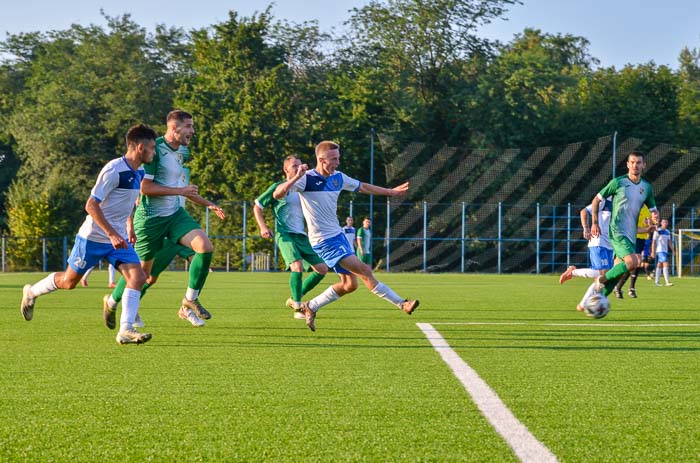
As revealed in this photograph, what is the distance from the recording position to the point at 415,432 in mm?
4355

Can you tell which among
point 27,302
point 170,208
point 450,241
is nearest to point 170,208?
point 170,208

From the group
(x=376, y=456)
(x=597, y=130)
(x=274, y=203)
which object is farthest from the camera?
(x=597, y=130)

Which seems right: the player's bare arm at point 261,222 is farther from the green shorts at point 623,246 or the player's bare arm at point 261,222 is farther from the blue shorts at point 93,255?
the green shorts at point 623,246

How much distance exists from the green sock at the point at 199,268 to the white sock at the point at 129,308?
161 cm

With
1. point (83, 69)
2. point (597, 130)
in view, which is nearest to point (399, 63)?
point (597, 130)

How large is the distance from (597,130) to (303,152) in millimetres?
15184

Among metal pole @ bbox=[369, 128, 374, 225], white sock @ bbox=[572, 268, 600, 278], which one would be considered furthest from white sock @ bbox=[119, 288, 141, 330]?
metal pole @ bbox=[369, 128, 374, 225]

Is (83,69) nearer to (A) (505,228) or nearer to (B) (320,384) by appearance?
(A) (505,228)

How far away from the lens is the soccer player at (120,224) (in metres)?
7.91

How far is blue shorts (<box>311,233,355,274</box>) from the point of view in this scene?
395 inches

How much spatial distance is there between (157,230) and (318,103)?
38948mm

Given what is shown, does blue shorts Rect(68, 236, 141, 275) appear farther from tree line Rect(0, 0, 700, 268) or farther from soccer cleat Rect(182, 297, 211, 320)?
tree line Rect(0, 0, 700, 268)

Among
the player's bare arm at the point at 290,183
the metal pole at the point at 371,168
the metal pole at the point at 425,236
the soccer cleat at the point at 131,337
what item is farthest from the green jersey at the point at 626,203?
the metal pole at the point at 371,168

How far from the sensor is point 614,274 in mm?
11945
